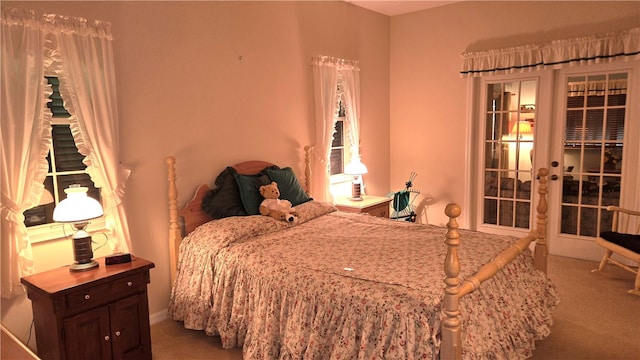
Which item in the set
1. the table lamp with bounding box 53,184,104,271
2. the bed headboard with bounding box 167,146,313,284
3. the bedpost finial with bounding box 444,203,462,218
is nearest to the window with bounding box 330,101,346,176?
the bed headboard with bounding box 167,146,313,284

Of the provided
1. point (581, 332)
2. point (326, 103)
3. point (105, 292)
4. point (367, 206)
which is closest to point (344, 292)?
point (105, 292)

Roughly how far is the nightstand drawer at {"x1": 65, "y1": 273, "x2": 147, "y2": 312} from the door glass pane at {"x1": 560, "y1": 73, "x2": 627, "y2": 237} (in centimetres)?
412

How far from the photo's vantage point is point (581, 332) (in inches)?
116

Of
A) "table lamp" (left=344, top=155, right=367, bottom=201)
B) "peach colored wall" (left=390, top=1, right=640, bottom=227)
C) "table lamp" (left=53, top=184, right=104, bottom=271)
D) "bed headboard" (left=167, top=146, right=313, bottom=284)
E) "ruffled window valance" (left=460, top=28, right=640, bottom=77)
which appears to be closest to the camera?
"table lamp" (left=53, top=184, right=104, bottom=271)

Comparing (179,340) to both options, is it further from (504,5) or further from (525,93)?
(504,5)

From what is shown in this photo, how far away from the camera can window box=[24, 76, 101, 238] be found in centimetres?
269

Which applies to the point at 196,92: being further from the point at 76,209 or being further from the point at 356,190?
the point at 356,190

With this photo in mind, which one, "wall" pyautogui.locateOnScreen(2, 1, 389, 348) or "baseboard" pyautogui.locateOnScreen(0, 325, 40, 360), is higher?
"wall" pyautogui.locateOnScreen(2, 1, 389, 348)

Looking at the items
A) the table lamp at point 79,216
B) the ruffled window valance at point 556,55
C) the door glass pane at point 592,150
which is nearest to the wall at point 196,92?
the table lamp at point 79,216

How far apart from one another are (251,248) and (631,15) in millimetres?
3948

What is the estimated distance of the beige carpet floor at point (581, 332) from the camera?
2711 millimetres

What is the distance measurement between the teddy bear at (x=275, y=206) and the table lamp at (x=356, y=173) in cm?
123

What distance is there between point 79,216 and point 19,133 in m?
0.61

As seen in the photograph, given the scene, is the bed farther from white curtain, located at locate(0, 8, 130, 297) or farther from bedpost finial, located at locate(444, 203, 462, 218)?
white curtain, located at locate(0, 8, 130, 297)
